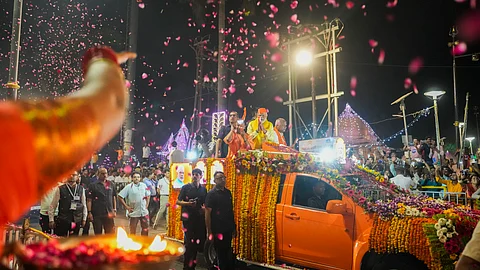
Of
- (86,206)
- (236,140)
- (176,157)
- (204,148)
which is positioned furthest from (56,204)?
(236,140)

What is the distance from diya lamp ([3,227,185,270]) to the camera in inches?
37.6

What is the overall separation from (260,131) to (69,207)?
4.98m

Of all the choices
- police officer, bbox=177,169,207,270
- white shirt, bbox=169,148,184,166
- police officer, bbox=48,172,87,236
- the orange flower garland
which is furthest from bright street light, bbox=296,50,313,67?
the orange flower garland

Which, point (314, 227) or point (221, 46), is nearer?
→ point (314, 227)

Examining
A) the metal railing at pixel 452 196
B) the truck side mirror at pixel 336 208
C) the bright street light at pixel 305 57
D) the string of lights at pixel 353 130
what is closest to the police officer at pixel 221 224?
the truck side mirror at pixel 336 208

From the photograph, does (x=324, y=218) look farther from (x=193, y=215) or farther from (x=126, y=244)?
(x=126, y=244)

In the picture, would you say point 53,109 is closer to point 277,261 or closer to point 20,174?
point 20,174

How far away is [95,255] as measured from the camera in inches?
41.3

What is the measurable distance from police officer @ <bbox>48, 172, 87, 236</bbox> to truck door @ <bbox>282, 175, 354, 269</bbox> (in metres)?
5.28

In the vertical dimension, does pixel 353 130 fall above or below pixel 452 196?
above

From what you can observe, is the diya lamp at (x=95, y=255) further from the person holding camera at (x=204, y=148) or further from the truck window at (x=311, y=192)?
the person holding camera at (x=204, y=148)

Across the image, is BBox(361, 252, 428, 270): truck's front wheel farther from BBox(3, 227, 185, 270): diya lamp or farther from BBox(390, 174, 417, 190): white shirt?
BBox(3, 227, 185, 270): diya lamp

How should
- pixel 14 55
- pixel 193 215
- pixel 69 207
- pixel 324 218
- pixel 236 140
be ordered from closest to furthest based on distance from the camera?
pixel 324 218
pixel 14 55
pixel 193 215
pixel 236 140
pixel 69 207

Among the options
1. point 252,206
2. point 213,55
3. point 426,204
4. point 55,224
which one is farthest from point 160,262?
point 213,55
